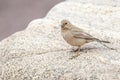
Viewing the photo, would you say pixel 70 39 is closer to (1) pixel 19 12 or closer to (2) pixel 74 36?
(2) pixel 74 36

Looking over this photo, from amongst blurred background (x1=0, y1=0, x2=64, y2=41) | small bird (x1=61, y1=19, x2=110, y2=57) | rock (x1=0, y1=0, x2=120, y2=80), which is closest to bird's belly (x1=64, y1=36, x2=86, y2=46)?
small bird (x1=61, y1=19, x2=110, y2=57)

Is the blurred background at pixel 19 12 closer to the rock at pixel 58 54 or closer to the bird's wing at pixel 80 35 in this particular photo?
the rock at pixel 58 54

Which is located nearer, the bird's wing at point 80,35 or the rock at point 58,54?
the rock at point 58,54

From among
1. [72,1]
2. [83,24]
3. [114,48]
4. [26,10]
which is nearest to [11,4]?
[26,10]

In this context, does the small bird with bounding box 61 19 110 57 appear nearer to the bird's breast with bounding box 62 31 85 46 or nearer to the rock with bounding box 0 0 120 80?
the bird's breast with bounding box 62 31 85 46

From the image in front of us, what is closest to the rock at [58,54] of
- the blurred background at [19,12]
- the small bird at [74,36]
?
the small bird at [74,36]
